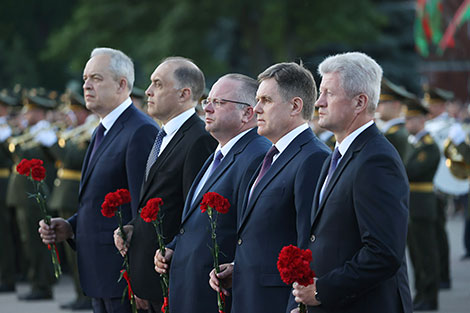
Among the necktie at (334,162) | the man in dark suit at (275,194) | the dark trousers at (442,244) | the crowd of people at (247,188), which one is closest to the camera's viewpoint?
the crowd of people at (247,188)

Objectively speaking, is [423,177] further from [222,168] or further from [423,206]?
[222,168]

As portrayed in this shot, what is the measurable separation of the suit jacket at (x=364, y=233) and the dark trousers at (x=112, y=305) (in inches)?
88.3

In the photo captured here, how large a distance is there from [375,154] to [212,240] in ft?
4.53

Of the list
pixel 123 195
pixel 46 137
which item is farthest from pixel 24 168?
pixel 46 137

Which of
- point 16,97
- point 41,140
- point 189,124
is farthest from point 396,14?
point 189,124

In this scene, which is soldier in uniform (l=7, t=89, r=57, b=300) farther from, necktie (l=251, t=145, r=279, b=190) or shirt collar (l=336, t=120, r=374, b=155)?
shirt collar (l=336, t=120, r=374, b=155)

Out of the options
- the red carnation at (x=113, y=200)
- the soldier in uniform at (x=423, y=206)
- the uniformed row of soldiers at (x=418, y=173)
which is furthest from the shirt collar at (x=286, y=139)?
the soldier in uniform at (x=423, y=206)

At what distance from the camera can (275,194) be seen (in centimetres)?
504

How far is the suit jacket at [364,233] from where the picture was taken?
428cm

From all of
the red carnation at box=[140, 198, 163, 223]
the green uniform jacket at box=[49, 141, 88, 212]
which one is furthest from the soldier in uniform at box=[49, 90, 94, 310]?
the red carnation at box=[140, 198, 163, 223]

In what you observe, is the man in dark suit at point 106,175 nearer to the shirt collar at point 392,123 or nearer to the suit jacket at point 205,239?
the suit jacket at point 205,239

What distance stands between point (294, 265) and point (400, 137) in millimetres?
6751

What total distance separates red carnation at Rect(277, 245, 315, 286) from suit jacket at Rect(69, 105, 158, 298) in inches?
90.5

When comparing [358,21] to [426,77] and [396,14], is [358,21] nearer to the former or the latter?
[396,14]
